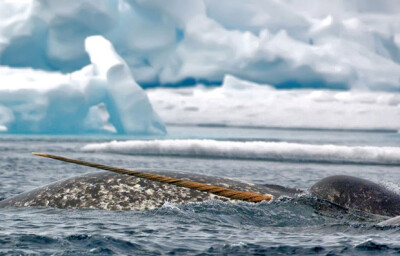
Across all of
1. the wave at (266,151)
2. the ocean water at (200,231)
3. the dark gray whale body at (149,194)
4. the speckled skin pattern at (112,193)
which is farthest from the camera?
the wave at (266,151)

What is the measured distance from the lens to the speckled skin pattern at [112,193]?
699 centimetres

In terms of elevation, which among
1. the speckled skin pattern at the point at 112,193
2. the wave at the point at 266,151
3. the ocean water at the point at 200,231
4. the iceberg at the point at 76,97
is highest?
the iceberg at the point at 76,97

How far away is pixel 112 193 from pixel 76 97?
32964 mm

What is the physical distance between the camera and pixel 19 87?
39250mm

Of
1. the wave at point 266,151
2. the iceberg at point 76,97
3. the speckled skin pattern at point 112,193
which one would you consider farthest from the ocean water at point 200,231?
the iceberg at point 76,97

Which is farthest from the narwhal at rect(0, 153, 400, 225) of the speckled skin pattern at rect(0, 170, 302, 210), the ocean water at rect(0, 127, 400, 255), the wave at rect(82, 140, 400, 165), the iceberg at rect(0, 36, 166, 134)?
the iceberg at rect(0, 36, 166, 134)

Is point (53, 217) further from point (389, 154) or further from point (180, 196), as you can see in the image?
point (389, 154)

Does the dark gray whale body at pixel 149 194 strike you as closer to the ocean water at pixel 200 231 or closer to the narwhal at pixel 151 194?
the narwhal at pixel 151 194

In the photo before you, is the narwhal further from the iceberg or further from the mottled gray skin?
the iceberg

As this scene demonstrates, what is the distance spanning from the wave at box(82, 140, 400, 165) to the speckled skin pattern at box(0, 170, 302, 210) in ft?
52.2

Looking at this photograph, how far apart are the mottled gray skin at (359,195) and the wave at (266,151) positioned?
51.4ft

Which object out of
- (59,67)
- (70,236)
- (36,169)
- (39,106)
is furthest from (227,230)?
(59,67)

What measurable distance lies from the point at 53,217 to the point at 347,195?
3.44m

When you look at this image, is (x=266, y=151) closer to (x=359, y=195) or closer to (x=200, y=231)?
(x=359, y=195)
